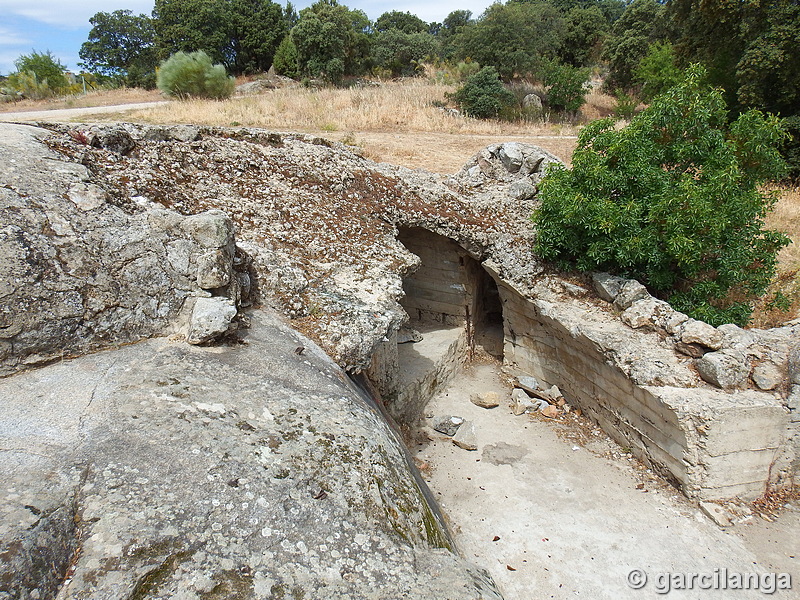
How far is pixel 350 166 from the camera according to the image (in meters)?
9.15

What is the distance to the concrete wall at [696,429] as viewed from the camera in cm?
622

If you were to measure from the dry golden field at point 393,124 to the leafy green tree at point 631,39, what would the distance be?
9816 mm

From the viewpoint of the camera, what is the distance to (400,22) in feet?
149

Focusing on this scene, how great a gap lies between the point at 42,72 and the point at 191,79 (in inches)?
656

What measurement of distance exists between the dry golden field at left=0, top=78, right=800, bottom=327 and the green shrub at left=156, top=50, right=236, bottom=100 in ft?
5.38

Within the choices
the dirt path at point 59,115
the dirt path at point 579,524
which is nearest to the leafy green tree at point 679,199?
the dirt path at point 579,524

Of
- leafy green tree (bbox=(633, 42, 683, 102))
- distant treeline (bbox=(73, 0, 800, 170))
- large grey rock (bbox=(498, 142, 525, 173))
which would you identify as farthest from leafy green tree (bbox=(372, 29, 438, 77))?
large grey rock (bbox=(498, 142, 525, 173))

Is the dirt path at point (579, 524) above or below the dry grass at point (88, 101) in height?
below

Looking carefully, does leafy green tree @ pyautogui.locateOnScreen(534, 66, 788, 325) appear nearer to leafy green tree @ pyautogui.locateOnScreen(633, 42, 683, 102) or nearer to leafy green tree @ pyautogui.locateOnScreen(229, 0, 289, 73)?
leafy green tree @ pyautogui.locateOnScreen(633, 42, 683, 102)

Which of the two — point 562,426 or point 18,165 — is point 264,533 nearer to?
point 18,165

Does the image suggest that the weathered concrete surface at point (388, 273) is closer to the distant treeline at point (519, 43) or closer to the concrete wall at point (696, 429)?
the concrete wall at point (696, 429)

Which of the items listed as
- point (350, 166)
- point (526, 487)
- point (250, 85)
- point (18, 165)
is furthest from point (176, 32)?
point (526, 487)

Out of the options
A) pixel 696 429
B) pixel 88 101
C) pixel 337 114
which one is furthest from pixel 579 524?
pixel 88 101

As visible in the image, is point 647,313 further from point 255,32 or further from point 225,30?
point 225,30
